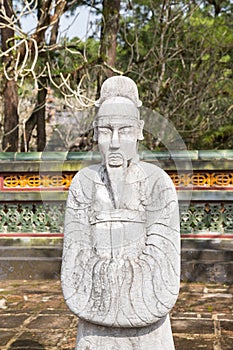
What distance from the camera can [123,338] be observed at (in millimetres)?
2980

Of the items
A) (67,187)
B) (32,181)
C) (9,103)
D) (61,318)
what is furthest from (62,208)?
(9,103)

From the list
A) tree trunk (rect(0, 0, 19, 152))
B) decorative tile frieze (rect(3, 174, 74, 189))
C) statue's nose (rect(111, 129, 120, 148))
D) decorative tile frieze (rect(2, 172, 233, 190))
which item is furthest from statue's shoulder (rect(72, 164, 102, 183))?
tree trunk (rect(0, 0, 19, 152))

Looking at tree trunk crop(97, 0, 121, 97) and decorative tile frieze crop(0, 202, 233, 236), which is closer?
decorative tile frieze crop(0, 202, 233, 236)

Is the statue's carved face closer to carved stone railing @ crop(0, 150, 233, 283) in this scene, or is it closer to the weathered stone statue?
the weathered stone statue

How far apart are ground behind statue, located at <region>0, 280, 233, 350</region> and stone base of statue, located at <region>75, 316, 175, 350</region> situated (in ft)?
5.78

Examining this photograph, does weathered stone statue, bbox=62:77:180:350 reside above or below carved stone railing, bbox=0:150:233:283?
above

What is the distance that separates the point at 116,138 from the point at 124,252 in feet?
1.94

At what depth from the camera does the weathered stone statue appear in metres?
2.90

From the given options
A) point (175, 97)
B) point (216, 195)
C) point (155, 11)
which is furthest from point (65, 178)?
point (155, 11)

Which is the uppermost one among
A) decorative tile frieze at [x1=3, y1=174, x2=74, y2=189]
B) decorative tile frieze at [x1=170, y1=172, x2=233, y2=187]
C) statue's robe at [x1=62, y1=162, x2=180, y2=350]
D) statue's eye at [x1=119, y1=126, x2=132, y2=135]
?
statue's eye at [x1=119, y1=126, x2=132, y2=135]

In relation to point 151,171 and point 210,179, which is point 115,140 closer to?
point 151,171

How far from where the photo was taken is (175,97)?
12078mm

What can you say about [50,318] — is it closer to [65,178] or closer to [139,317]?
[65,178]

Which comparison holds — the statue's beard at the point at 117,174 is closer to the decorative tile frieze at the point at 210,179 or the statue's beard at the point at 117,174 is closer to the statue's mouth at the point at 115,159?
the statue's mouth at the point at 115,159
